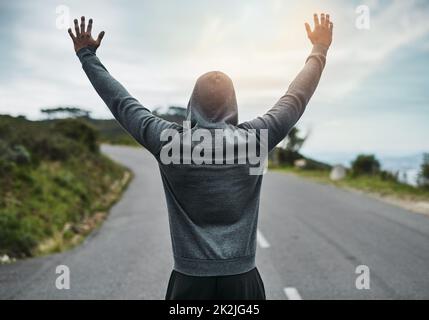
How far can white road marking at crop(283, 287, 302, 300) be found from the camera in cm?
582

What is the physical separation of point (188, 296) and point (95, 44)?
1302 millimetres

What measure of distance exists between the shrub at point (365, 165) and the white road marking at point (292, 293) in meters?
18.1

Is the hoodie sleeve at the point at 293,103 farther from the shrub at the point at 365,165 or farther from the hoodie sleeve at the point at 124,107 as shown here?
the shrub at the point at 365,165

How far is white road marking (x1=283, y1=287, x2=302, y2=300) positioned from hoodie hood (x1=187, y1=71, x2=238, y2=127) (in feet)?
13.5

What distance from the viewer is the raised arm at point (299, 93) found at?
220cm

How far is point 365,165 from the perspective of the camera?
24.1 m

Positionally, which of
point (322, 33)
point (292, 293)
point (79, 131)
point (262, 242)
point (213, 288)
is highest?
point (322, 33)

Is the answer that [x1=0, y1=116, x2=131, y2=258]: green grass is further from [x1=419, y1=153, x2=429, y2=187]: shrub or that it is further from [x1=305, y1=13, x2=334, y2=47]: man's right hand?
[x1=419, y1=153, x2=429, y2=187]: shrub

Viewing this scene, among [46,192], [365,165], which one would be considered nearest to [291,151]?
[365,165]

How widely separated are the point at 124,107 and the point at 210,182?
541 mm

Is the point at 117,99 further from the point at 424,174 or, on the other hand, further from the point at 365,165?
the point at 365,165

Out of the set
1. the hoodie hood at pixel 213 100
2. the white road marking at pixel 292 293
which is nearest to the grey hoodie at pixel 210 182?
Result: the hoodie hood at pixel 213 100

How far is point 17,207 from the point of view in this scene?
10594 millimetres

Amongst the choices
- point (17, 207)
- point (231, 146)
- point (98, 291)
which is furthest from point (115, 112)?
point (17, 207)
